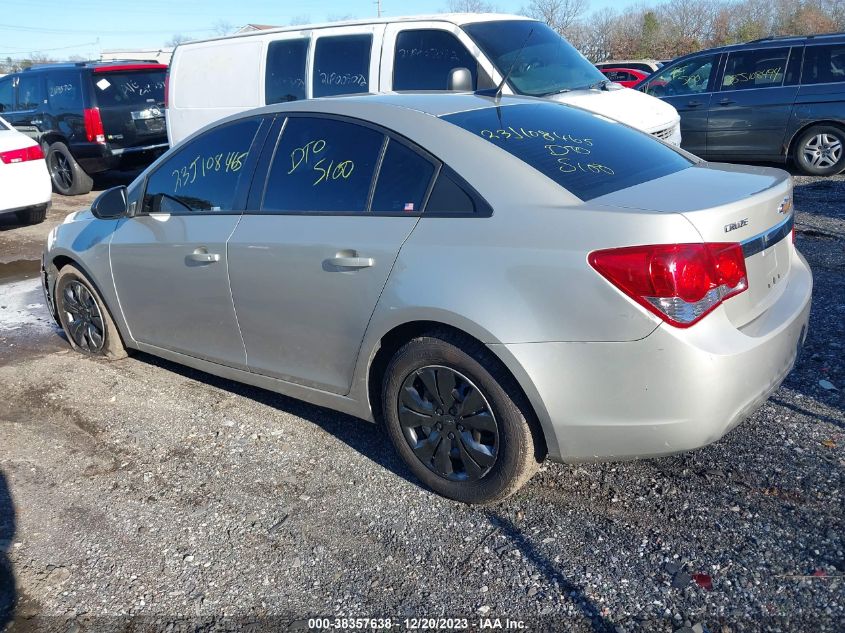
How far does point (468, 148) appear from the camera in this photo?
3.21m

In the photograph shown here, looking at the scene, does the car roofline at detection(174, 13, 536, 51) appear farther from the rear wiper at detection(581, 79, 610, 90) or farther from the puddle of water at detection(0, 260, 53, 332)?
the puddle of water at detection(0, 260, 53, 332)

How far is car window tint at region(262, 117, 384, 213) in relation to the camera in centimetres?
347

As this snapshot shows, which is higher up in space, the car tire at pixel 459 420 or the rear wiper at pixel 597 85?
the rear wiper at pixel 597 85

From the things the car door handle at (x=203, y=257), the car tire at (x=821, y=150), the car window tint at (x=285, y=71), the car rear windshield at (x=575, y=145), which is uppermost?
the car window tint at (x=285, y=71)

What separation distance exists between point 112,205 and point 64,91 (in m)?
8.00

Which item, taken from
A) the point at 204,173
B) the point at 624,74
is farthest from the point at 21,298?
the point at 624,74

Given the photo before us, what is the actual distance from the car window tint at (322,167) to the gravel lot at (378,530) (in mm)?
1213

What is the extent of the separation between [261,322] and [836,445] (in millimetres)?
2719

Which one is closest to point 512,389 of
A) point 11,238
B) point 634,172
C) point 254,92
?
point 634,172

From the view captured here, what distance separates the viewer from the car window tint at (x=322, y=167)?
3471 millimetres

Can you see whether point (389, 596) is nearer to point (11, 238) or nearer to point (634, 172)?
point (634, 172)

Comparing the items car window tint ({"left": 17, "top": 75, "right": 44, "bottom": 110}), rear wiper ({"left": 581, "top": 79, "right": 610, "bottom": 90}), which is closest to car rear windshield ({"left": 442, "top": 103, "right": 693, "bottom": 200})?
rear wiper ({"left": 581, "top": 79, "right": 610, "bottom": 90})

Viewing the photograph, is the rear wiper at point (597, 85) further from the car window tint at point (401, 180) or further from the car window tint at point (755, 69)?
the car window tint at point (401, 180)

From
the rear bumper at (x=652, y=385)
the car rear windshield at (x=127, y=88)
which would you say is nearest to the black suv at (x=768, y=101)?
the car rear windshield at (x=127, y=88)
